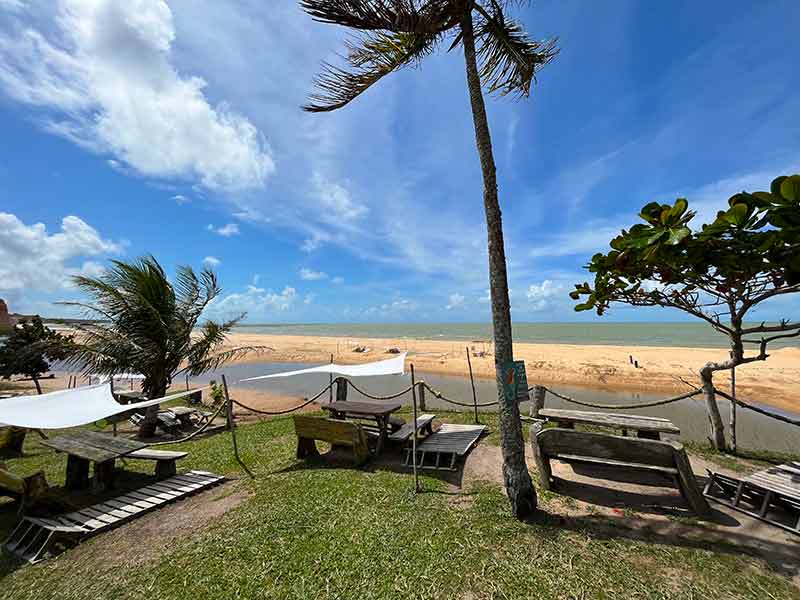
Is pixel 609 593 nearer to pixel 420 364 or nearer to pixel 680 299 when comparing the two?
pixel 680 299

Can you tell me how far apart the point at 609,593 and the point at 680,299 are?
4.37m

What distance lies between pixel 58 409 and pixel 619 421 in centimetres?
987

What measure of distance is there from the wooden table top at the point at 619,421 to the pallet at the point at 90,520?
651 cm

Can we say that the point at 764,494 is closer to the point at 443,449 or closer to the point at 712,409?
the point at 712,409

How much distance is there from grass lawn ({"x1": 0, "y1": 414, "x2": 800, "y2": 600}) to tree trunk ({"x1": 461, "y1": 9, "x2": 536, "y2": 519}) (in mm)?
433

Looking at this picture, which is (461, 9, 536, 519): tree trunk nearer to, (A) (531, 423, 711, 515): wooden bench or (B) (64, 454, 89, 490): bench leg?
(A) (531, 423, 711, 515): wooden bench

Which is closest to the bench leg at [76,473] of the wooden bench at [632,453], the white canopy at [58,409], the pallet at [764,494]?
the white canopy at [58,409]

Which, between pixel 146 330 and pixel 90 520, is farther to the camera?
pixel 146 330

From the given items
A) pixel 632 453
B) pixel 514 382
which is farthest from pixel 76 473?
pixel 632 453

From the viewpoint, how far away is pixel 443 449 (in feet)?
20.4

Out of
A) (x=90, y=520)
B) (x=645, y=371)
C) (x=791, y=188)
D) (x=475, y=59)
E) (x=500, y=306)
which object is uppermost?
(x=475, y=59)

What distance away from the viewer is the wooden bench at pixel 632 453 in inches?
161

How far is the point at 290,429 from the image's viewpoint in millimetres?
9227

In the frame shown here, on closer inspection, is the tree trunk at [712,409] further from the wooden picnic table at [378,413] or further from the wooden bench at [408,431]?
the wooden picnic table at [378,413]
